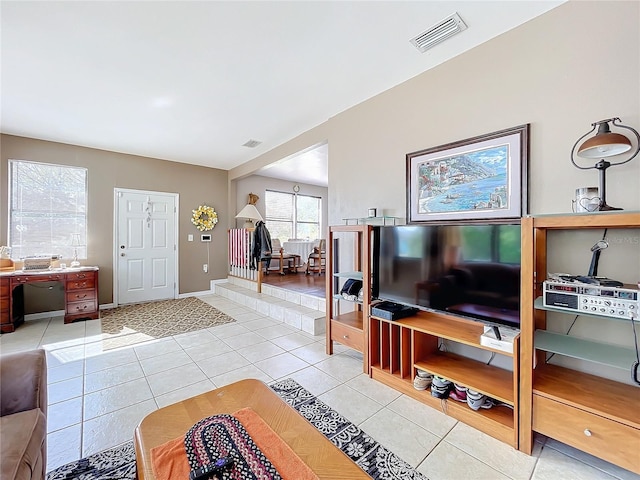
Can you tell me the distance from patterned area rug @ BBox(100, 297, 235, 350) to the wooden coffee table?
94.4 inches

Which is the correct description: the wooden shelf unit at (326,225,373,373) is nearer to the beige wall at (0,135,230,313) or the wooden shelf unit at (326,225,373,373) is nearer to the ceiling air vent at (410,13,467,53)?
the ceiling air vent at (410,13,467,53)

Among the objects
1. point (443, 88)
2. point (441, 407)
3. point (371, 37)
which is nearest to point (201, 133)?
point (371, 37)

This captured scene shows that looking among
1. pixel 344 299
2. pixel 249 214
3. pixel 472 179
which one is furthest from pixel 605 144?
pixel 249 214

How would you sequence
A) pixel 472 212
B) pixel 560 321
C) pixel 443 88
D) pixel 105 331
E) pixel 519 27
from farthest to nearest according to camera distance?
1. pixel 105 331
2. pixel 443 88
3. pixel 472 212
4. pixel 519 27
5. pixel 560 321

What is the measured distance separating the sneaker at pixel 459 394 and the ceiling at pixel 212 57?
8.56ft

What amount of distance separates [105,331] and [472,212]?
450cm

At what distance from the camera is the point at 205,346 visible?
10.1ft

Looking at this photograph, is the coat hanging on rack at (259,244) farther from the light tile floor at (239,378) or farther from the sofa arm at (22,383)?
the sofa arm at (22,383)

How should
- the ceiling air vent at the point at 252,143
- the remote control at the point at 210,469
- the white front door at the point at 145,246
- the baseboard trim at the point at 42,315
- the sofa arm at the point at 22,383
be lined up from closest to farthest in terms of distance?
1. the remote control at the point at 210,469
2. the sofa arm at the point at 22,383
3. the baseboard trim at the point at 42,315
4. the ceiling air vent at the point at 252,143
5. the white front door at the point at 145,246

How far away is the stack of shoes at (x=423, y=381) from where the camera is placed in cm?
208

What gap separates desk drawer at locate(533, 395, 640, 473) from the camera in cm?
129

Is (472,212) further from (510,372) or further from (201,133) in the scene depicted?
(201,133)

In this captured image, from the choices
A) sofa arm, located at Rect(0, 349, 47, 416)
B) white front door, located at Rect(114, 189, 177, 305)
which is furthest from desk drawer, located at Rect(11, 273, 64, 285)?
sofa arm, located at Rect(0, 349, 47, 416)

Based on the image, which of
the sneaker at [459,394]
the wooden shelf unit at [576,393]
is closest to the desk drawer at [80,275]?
the sneaker at [459,394]
